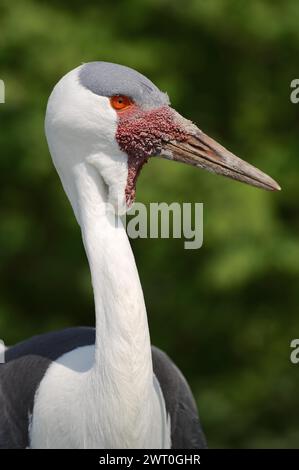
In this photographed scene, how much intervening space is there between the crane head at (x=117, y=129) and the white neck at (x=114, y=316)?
→ 50 millimetres

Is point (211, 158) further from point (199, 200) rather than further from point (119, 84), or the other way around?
point (199, 200)

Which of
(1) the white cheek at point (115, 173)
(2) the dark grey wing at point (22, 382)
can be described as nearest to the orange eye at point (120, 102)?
(1) the white cheek at point (115, 173)

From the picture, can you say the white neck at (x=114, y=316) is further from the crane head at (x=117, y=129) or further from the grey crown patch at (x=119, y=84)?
the grey crown patch at (x=119, y=84)

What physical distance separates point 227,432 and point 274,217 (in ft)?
4.13

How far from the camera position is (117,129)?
9.01 feet

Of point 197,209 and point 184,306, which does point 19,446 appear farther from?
point 184,306

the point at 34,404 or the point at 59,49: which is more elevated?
the point at 59,49

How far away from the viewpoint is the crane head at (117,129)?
2.73 m

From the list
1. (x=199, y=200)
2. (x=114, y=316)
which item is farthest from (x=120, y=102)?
(x=199, y=200)

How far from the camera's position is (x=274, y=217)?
230 inches

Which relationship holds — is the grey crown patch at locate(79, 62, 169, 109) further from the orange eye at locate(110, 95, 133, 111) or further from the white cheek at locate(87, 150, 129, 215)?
the white cheek at locate(87, 150, 129, 215)

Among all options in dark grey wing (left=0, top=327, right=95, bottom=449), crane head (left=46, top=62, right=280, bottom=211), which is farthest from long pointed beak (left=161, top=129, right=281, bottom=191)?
dark grey wing (left=0, top=327, right=95, bottom=449)

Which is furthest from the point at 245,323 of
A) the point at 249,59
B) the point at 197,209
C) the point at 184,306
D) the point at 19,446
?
the point at 19,446

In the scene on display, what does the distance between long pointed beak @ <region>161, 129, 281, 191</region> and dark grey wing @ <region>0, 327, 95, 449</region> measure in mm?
743
